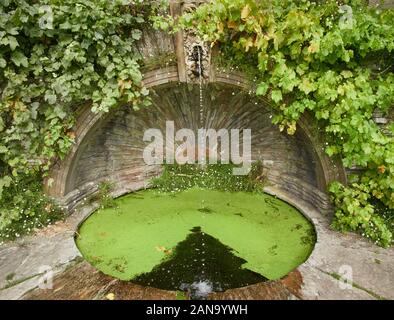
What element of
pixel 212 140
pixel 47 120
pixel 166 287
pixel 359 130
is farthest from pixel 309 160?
pixel 47 120

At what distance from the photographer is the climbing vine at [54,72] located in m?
3.47

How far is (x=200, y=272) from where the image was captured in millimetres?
3258

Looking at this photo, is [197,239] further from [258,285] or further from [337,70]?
[337,70]

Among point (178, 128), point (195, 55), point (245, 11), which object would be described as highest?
point (245, 11)

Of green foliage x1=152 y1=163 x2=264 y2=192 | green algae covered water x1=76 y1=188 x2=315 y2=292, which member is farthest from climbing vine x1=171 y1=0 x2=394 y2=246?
green foliage x1=152 y1=163 x2=264 y2=192

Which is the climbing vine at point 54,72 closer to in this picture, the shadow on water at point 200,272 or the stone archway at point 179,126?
the stone archway at point 179,126

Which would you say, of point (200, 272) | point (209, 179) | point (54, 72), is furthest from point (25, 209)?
point (209, 179)

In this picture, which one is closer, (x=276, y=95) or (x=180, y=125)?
(x=276, y=95)

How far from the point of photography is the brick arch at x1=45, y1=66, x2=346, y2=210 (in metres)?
3.91

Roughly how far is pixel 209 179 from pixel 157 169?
728 mm

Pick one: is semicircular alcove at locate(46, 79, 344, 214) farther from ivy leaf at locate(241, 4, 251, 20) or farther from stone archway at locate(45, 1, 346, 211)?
ivy leaf at locate(241, 4, 251, 20)

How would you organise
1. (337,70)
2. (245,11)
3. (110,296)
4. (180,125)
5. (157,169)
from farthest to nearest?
(157,169)
(180,125)
(337,70)
(245,11)
(110,296)

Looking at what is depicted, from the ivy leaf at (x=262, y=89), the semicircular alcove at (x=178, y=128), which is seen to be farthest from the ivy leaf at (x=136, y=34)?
the ivy leaf at (x=262, y=89)

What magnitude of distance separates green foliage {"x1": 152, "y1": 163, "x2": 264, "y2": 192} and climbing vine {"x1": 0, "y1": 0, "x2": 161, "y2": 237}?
1.30 meters
